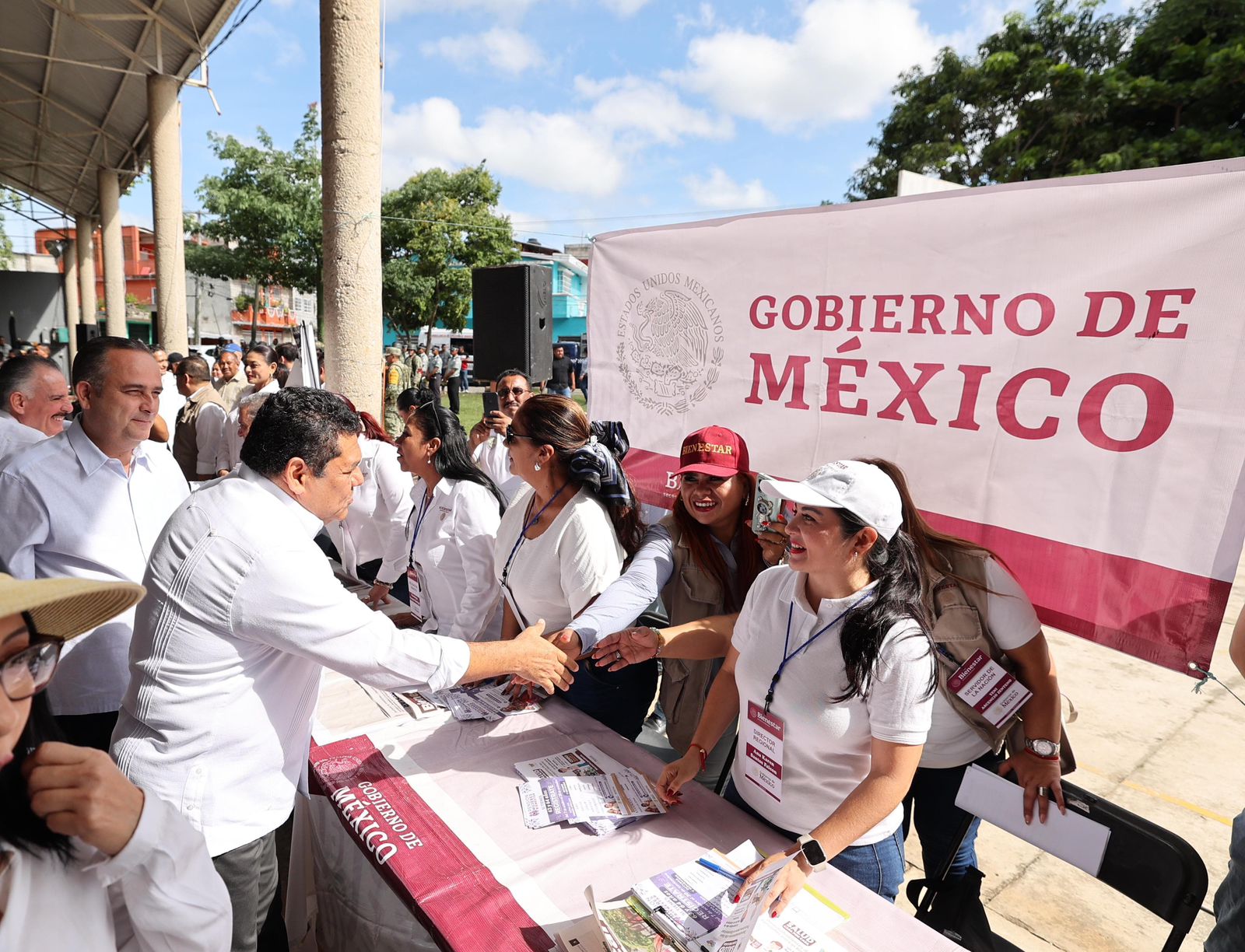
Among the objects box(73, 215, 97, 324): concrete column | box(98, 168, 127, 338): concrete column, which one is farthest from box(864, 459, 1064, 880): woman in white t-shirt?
box(73, 215, 97, 324): concrete column

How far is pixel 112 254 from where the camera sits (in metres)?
18.8

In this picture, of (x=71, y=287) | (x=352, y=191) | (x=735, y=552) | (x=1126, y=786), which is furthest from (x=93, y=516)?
(x=71, y=287)

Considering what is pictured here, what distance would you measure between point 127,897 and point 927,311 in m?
2.38

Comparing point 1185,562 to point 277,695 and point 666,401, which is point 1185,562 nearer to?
point 666,401

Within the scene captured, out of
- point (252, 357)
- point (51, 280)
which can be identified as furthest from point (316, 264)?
point (252, 357)

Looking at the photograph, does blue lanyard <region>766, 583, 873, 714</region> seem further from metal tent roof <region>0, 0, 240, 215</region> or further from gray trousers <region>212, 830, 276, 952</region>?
metal tent roof <region>0, 0, 240, 215</region>

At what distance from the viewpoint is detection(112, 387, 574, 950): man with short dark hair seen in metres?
1.58

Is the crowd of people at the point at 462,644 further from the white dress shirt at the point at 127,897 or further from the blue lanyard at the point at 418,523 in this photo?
the blue lanyard at the point at 418,523

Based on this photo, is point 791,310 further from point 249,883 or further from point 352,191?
point 352,191

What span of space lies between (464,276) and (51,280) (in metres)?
16.0

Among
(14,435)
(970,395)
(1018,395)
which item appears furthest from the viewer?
(14,435)

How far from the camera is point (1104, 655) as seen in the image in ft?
17.1

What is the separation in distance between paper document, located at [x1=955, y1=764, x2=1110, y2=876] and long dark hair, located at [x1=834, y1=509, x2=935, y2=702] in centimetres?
62

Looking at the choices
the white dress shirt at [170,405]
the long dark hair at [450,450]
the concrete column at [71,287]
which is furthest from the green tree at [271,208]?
the long dark hair at [450,450]
